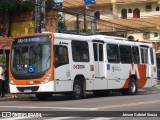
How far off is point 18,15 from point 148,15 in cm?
4032

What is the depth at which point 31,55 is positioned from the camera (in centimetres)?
2153

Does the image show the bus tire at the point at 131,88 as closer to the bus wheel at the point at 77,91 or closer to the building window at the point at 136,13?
the bus wheel at the point at 77,91

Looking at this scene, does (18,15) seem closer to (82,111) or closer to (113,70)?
(113,70)

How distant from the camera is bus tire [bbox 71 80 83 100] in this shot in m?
22.4

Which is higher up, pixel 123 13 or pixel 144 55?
pixel 123 13

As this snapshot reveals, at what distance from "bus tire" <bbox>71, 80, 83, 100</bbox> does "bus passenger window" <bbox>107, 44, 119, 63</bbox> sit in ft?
9.83

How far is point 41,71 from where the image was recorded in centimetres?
2111

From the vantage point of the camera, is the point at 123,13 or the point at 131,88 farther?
the point at 123,13

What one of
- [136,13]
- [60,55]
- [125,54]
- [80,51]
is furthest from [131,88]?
[136,13]

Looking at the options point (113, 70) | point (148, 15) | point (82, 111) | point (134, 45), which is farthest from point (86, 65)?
point (148, 15)

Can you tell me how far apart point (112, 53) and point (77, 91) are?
3908mm

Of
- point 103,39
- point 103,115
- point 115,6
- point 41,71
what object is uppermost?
point 115,6

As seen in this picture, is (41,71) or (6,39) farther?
(6,39)

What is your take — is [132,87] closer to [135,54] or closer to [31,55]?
[135,54]
